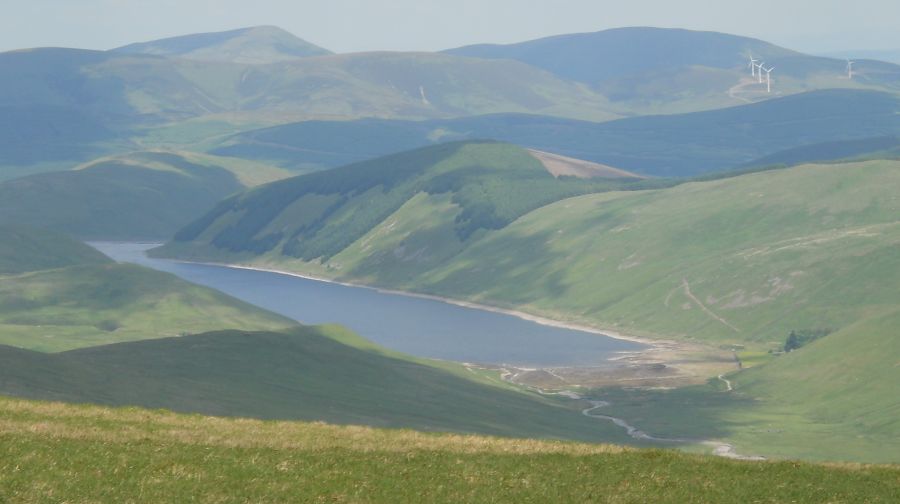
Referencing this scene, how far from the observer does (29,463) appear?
5544 cm

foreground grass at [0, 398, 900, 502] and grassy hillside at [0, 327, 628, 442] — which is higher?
foreground grass at [0, 398, 900, 502]

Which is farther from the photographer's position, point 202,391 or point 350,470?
point 202,391

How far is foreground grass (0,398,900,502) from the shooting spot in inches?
2149

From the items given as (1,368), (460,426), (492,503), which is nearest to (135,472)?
(492,503)

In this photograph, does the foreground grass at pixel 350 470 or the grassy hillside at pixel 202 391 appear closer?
the foreground grass at pixel 350 470

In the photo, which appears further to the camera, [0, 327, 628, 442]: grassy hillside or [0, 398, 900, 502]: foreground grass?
[0, 327, 628, 442]: grassy hillside

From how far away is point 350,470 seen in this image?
5897cm

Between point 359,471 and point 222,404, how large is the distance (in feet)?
327

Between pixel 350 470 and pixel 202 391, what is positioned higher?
pixel 350 470

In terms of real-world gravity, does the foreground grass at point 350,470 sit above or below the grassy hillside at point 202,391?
above

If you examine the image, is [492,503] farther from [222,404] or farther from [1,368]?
[222,404]

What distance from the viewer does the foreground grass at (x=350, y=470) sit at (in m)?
54.6

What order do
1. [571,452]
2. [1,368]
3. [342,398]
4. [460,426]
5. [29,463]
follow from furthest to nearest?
[342,398] → [460,426] → [1,368] → [571,452] → [29,463]

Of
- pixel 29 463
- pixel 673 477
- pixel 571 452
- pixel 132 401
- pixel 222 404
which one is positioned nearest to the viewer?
pixel 29 463
